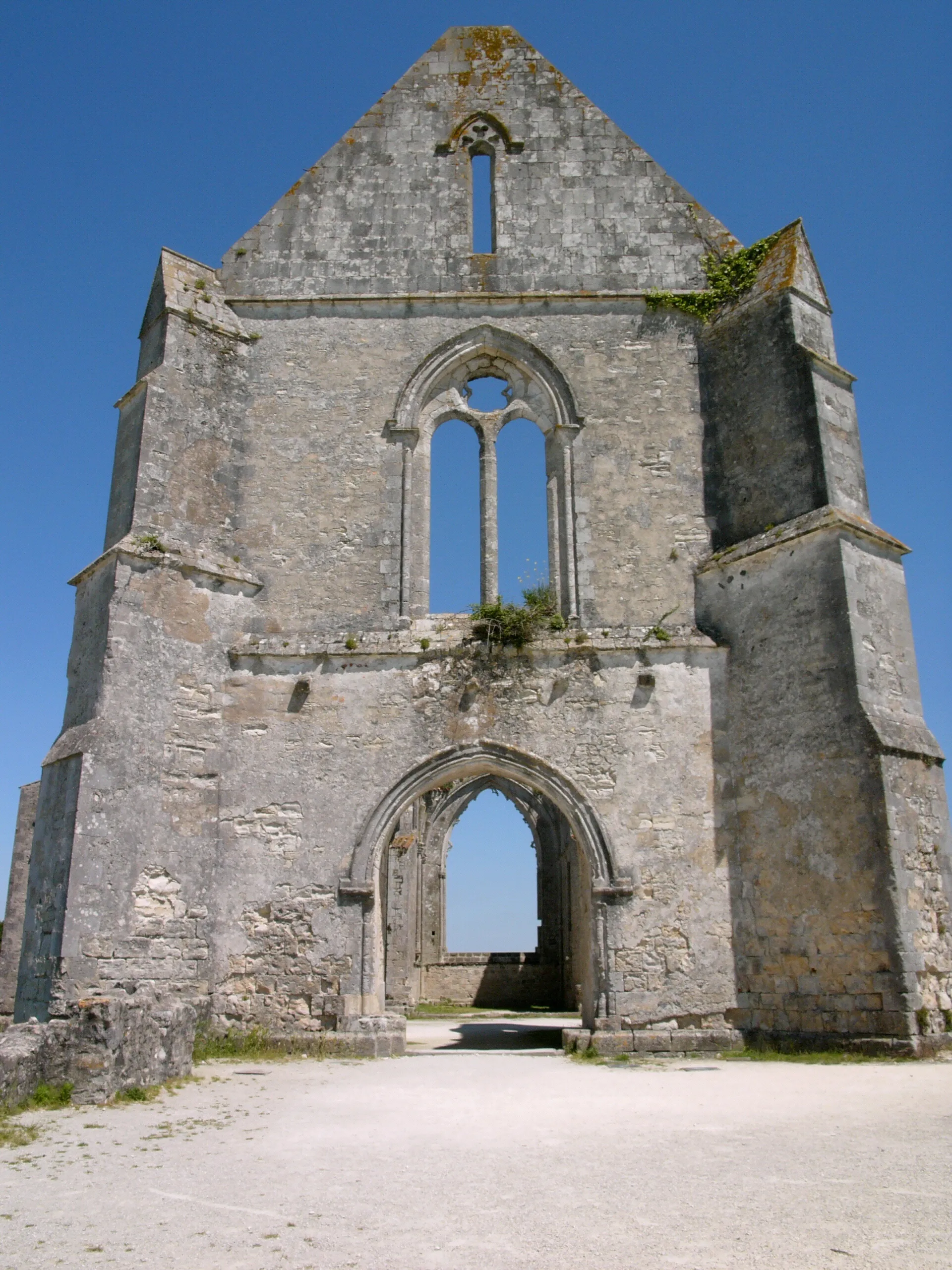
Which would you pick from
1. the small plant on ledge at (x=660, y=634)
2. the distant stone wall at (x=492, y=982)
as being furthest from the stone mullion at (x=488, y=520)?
the distant stone wall at (x=492, y=982)

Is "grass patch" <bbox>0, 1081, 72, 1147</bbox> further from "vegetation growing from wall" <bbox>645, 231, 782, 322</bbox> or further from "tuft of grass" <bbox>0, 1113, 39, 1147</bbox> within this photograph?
"vegetation growing from wall" <bbox>645, 231, 782, 322</bbox>

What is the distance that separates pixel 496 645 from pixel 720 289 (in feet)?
17.0

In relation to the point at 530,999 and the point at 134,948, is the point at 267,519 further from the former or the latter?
the point at 530,999

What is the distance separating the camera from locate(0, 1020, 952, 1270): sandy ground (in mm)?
3531

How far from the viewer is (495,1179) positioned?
180 inches

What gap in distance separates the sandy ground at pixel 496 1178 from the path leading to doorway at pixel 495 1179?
0.5 inches

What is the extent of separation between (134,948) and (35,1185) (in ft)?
17.0

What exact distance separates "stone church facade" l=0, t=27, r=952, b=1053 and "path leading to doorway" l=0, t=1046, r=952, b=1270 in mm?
2269

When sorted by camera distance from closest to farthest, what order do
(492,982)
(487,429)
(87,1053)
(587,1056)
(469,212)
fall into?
(87,1053) → (587,1056) → (487,429) → (469,212) → (492,982)

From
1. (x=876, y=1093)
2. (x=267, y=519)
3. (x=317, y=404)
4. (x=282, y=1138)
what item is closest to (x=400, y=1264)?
(x=282, y=1138)

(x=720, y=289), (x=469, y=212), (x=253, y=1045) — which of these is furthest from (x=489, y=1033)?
(x=469, y=212)

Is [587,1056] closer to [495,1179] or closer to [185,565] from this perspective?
[495,1179]

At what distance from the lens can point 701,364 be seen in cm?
1220

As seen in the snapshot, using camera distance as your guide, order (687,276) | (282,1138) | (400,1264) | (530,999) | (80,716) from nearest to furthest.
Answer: (400,1264) → (282,1138) → (80,716) → (687,276) → (530,999)
